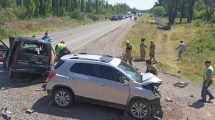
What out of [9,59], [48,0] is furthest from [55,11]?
[9,59]

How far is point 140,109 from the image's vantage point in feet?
33.0

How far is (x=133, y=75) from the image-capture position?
10539 millimetres

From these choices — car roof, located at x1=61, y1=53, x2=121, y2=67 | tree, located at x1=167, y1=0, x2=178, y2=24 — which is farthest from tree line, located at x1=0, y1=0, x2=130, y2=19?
car roof, located at x1=61, y1=53, x2=121, y2=67

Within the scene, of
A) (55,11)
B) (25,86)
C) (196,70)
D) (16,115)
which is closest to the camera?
(16,115)

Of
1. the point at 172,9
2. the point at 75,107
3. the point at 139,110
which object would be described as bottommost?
the point at 75,107

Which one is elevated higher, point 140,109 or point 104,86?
point 104,86

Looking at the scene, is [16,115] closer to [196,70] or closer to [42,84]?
[42,84]

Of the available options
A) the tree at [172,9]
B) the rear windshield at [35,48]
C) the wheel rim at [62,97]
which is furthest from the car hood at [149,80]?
the tree at [172,9]

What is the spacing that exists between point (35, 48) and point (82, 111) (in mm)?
4275

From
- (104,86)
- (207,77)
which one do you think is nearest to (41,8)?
(207,77)

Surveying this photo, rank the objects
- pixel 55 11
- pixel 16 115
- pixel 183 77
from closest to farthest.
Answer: pixel 16 115 → pixel 183 77 → pixel 55 11

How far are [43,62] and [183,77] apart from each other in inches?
340

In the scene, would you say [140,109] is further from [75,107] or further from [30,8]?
[30,8]

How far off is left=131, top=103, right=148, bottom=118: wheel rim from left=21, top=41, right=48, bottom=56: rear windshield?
507cm
